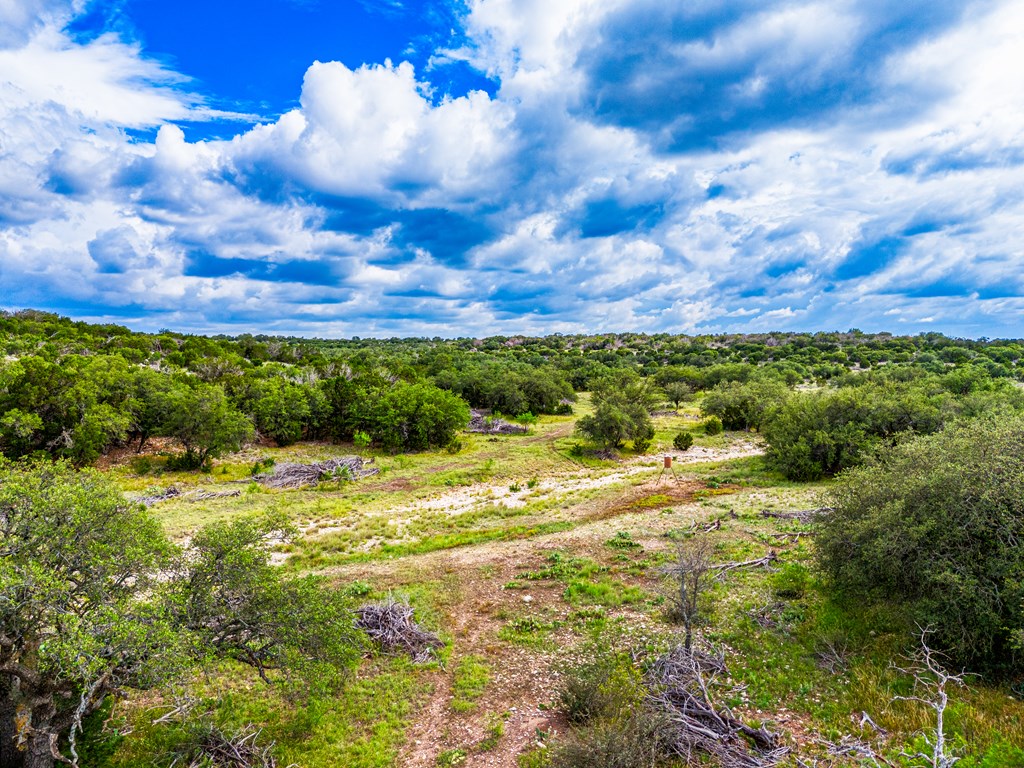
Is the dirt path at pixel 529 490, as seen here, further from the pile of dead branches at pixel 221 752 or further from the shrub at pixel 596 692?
the shrub at pixel 596 692

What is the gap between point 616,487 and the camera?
31547 millimetres

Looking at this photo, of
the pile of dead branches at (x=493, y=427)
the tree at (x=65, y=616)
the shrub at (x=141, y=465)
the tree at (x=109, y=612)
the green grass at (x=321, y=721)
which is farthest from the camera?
the pile of dead branches at (x=493, y=427)

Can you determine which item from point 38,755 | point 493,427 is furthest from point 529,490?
point 38,755

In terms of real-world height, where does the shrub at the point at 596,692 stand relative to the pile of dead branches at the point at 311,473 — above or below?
above

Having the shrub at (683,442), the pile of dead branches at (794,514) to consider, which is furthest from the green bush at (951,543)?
the shrub at (683,442)

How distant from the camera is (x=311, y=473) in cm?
3419

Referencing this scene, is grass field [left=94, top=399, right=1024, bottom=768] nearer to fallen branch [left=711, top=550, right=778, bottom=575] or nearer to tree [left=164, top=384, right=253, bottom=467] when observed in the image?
fallen branch [left=711, top=550, right=778, bottom=575]

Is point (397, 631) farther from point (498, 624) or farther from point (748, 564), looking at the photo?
point (748, 564)

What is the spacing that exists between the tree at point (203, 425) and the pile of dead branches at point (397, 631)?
88.7 feet

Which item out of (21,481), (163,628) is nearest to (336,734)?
(163,628)

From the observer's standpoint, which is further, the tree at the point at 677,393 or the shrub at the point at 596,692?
the tree at the point at 677,393

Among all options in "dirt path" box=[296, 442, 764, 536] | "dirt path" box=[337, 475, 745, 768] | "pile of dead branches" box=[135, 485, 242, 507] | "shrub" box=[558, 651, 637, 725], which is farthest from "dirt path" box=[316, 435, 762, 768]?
"pile of dead branches" box=[135, 485, 242, 507]

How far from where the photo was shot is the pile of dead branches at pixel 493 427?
5350 centimetres

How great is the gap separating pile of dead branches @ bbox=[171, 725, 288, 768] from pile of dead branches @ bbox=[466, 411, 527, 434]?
44.3 meters
